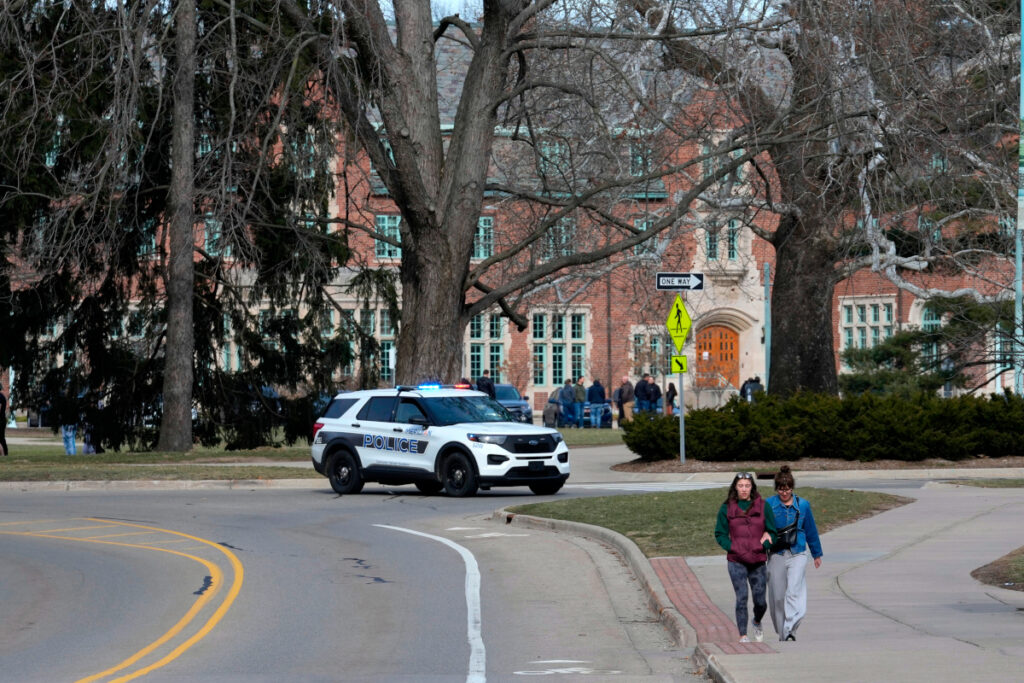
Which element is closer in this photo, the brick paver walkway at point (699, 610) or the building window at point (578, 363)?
the brick paver walkway at point (699, 610)

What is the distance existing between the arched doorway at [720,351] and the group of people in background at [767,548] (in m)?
55.2

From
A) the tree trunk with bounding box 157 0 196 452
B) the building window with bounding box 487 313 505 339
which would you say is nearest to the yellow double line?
the tree trunk with bounding box 157 0 196 452

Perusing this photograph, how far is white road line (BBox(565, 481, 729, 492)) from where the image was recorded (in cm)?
2648

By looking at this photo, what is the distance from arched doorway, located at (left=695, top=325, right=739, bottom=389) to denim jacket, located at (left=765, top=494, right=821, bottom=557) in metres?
55.1

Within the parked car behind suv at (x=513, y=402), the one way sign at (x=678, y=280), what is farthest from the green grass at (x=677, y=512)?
the parked car behind suv at (x=513, y=402)

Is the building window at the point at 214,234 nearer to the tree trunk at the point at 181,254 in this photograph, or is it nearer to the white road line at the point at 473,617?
the tree trunk at the point at 181,254

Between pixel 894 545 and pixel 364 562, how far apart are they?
18.2 ft

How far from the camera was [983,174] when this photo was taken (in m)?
33.1

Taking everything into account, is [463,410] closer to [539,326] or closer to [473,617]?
[473,617]

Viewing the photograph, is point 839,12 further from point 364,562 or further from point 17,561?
point 17,561

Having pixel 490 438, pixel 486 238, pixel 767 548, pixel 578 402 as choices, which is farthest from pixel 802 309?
pixel 767 548

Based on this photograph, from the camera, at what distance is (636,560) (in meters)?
15.8

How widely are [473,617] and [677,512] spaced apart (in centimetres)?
772

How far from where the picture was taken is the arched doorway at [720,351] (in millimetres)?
67000
